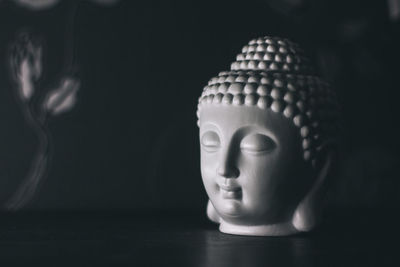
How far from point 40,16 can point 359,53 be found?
931 millimetres

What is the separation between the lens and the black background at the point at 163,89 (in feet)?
4.87

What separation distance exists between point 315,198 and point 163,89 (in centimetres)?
60

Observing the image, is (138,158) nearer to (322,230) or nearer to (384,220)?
(322,230)

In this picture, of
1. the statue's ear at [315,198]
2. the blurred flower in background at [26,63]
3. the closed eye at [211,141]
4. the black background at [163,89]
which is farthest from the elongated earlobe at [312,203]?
the blurred flower in background at [26,63]

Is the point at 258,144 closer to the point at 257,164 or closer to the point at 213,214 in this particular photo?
the point at 257,164

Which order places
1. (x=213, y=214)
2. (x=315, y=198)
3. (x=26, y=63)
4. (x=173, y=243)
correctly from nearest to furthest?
(x=173, y=243), (x=315, y=198), (x=213, y=214), (x=26, y=63)

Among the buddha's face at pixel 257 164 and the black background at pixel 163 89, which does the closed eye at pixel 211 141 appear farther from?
the black background at pixel 163 89

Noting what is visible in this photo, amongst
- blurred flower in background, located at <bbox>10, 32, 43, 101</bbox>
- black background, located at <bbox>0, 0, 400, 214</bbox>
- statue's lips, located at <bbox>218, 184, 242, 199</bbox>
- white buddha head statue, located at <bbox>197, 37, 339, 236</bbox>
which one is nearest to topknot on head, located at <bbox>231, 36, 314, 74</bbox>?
white buddha head statue, located at <bbox>197, 37, 339, 236</bbox>

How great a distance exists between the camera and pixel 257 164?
1.04 meters

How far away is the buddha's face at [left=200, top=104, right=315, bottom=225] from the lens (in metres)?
1.04

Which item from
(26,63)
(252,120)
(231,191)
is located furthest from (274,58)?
(26,63)

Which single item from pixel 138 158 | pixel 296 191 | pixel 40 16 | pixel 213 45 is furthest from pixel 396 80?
pixel 40 16

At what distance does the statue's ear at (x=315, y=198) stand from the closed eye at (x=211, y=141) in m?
0.21

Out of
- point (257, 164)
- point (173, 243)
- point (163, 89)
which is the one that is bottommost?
point (173, 243)
